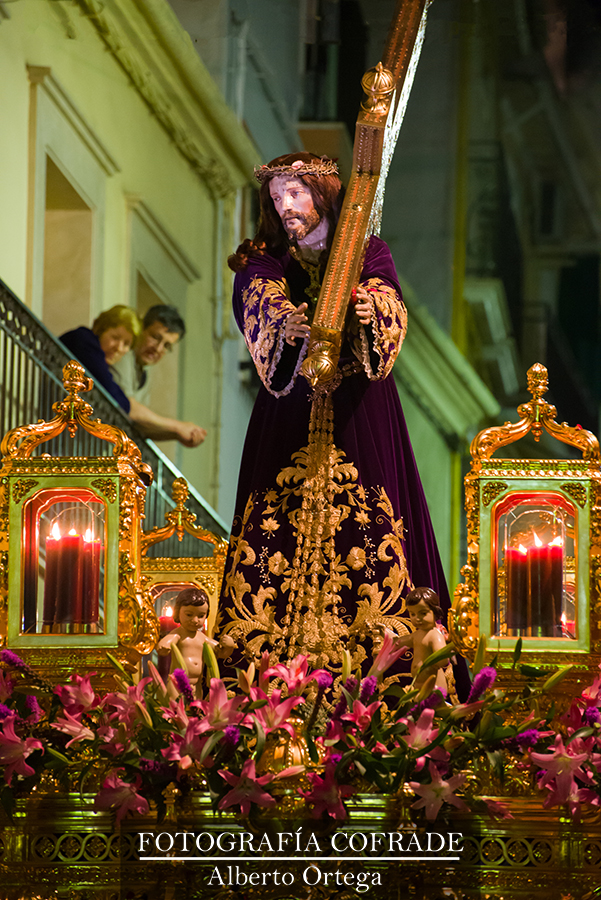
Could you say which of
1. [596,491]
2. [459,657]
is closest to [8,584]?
[459,657]

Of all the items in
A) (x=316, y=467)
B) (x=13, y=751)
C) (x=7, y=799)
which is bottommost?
(x=7, y=799)

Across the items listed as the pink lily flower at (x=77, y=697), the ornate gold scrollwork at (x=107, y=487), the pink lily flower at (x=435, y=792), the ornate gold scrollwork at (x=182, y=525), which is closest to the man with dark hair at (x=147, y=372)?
the ornate gold scrollwork at (x=182, y=525)

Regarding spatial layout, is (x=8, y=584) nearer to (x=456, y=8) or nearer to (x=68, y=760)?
(x=68, y=760)

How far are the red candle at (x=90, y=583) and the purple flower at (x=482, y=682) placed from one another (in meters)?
0.98

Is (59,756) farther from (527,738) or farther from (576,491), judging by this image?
(576,491)

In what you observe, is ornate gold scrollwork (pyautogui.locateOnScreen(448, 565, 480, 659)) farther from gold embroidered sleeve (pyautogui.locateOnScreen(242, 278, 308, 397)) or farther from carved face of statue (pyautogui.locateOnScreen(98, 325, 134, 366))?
carved face of statue (pyautogui.locateOnScreen(98, 325, 134, 366))

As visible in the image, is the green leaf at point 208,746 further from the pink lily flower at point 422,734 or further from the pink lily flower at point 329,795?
the pink lily flower at point 422,734

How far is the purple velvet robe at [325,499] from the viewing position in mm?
4035

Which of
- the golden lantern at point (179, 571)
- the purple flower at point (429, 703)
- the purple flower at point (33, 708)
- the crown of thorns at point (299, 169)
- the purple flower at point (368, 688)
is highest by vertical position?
the crown of thorns at point (299, 169)

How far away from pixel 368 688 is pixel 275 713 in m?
0.21

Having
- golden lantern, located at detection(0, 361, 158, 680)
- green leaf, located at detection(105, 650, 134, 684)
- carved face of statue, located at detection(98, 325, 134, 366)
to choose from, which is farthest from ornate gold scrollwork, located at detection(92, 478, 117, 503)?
carved face of statue, located at detection(98, 325, 134, 366)

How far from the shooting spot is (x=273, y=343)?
421 centimetres

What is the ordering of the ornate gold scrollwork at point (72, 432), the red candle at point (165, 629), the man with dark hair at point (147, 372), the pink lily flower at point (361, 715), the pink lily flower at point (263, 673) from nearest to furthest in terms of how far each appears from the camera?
the pink lily flower at point (361, 715)
the pink lily flower at point (263, 673)
the ornate gold scrollwork at point (72, 432)
the red candle at point (165, 629)
the man with dark hair at point (147, 372)

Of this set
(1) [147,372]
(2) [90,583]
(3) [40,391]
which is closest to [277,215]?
(2) [90,583]
